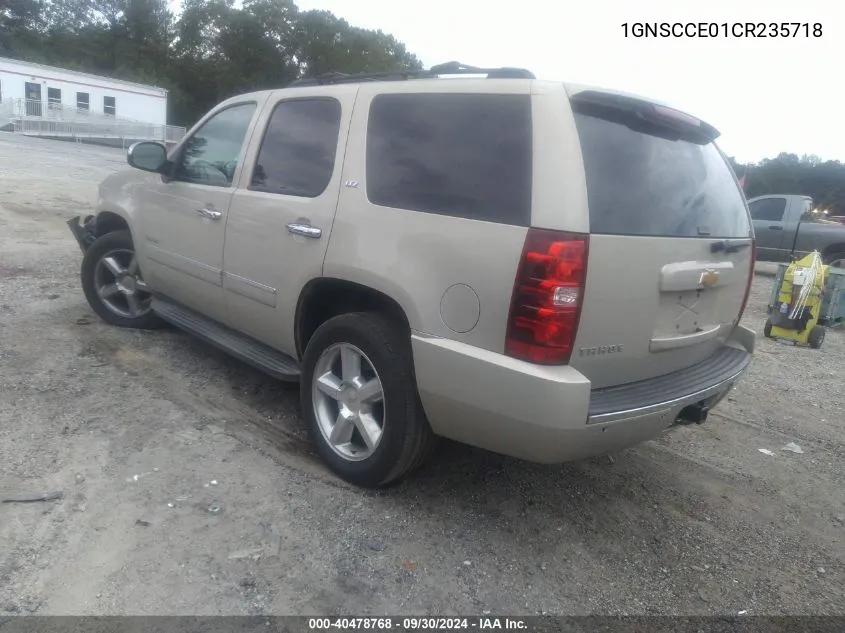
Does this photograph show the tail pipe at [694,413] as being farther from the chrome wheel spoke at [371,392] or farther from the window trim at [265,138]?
the window trim at [265,138]

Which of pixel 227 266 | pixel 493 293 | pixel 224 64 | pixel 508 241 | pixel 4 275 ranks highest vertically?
pixel 224 64

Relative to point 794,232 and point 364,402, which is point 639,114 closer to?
point 364,402

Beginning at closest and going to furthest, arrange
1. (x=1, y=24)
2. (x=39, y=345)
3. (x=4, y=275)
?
(x=39, y=345) < (x=4, y=275) < (x=1, y=24)

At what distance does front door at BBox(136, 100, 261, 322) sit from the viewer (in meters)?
4.11

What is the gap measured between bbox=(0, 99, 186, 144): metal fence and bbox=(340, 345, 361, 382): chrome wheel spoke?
33974 mm

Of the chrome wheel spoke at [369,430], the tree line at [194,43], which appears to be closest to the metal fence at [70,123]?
the tree line at [194,43]

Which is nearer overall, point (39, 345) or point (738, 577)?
point (738, 577)

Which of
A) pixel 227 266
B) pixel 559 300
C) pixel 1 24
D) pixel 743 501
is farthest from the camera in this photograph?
pixel 1 24

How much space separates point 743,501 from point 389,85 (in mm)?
2876

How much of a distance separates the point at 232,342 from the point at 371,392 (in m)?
1.35

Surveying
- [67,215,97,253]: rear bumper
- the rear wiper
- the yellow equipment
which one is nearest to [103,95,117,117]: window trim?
[67,215,97,253]: rear bumper

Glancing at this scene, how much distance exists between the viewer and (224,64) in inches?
2463

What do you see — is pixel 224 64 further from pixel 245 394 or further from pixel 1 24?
pixel 245 394

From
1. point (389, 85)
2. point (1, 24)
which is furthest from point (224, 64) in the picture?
point (389, 85)
